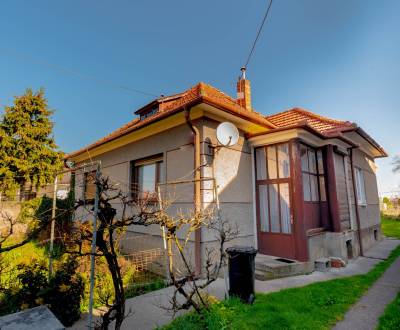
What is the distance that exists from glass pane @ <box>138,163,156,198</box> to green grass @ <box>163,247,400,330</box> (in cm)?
458

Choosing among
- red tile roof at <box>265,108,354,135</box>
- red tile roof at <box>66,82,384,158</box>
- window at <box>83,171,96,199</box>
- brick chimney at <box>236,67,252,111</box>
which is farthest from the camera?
brick chimney at <box>236,67,252,111</box>

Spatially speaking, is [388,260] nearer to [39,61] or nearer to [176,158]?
[176,158]

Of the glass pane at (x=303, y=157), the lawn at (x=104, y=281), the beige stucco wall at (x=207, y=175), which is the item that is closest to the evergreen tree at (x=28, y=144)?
the lawn at (x=104, y=281)

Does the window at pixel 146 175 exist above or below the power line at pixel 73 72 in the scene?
below

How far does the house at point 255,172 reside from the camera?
6.10m

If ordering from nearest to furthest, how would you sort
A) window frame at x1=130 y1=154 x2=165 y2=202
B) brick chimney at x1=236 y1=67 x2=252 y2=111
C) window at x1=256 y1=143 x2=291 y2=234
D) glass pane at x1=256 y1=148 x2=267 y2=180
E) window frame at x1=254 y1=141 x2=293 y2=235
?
window frame at x1=254 y1=141 x2=293 y2=235 → window at x1=256 y1=143 x2=291 y2=234 → glass pane at x1=256 y1=148 x2=267 y2=180 → window frame at x1=130 y1=154 x2=165 y2=202 → brick chimney at x1=236 y1=67 x2=252 y2=111

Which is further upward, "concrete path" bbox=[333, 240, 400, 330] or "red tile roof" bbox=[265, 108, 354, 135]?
"red tile roof" bbox=[265, 108, 354, 135]

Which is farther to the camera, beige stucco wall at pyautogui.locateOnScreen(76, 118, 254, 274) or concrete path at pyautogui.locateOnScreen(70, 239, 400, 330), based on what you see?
beige stucco wall at pyautogui.locateOnScreen(76, 118, 254, 274)

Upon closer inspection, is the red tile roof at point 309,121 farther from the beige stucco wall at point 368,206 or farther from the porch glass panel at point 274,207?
the beige stucco wall at point 368,206

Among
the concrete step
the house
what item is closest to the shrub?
the house

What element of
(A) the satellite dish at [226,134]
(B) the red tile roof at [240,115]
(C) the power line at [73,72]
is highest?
(C) the power line at [73,72]

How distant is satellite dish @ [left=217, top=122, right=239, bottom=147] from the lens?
19.5ft

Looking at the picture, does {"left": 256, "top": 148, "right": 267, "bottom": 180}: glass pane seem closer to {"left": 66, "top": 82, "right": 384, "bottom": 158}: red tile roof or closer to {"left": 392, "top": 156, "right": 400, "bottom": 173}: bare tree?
{"left": 66, "top": 82, "right": 384, "bottom": 158}: red tile roof

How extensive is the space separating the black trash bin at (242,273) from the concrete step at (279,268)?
1479 millimetres
